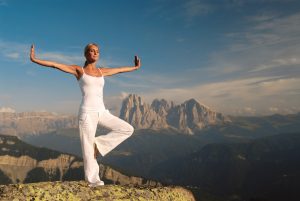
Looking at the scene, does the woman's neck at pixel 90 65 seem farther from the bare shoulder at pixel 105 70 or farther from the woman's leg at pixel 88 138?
the woman's leg at pixel 88 138

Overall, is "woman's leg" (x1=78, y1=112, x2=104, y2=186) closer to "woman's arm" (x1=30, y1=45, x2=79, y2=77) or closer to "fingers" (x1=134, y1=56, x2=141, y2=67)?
"woman's arm" (x1=30, y1=45, x2=79, y2=77)

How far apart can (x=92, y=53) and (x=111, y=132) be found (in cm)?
251

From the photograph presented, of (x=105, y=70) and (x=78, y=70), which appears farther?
(x=105, y=70)

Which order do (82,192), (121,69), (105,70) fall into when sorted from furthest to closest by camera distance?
(121,69) < (105,70) < (82,192)

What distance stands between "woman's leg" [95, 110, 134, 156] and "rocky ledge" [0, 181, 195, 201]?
2.17 metres

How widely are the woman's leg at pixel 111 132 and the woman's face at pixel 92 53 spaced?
1639mm

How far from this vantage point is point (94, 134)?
10.5 metres

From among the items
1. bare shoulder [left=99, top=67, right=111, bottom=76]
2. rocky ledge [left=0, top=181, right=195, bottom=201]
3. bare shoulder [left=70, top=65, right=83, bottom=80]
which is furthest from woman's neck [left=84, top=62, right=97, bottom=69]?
rocky ledge [left=0, top=181, right=195, bottom=201]

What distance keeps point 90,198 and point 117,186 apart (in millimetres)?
1105

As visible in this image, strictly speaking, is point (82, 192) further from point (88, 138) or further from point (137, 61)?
point (137, 61)

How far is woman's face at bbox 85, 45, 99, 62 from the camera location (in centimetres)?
1050

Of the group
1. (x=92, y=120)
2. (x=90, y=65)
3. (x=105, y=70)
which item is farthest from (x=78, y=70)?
(x=92, y=120)

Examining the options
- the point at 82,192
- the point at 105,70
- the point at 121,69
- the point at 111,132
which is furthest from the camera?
the point at 121,69

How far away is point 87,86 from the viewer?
412 inches
